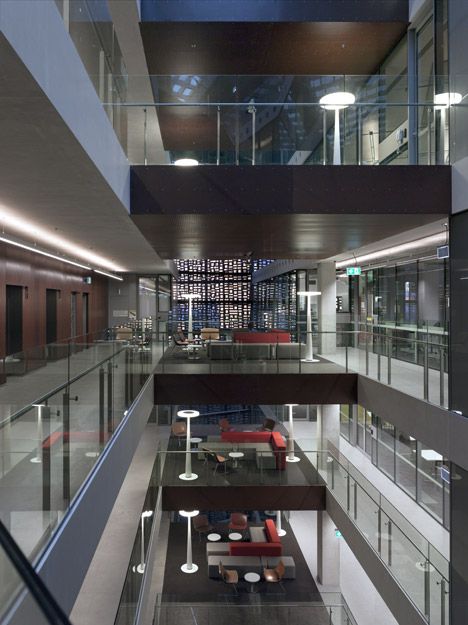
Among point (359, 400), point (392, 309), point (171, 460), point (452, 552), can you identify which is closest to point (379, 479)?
point (359, 400)

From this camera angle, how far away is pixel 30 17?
2770 mm

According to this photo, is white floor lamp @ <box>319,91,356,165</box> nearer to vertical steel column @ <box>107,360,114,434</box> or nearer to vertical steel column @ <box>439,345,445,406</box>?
vertical steel column @ <box>439,345,445,406</box>

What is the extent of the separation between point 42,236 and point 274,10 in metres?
6.35

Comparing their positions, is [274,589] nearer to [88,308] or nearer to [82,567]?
[82,567]

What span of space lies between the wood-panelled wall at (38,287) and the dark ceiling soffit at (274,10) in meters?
5.65

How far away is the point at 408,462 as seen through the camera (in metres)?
12.2

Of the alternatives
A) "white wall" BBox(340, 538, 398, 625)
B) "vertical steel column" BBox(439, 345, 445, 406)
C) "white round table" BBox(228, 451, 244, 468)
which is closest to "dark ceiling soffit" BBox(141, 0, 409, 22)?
"vertical steel column" BBox(439, 345, 445, 406)

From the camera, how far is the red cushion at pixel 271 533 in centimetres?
1371

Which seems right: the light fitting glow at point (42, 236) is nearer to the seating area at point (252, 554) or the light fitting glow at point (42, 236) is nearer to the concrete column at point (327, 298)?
the concrete column at point (327, 298)

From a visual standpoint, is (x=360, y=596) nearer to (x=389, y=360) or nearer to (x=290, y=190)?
(x=389, y=360)

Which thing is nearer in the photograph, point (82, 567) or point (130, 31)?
point (82, 567)

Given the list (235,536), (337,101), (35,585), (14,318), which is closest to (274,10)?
(337,101)

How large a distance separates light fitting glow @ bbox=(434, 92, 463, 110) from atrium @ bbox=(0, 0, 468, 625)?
3 cm

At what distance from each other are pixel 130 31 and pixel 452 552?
10669 millimetres
